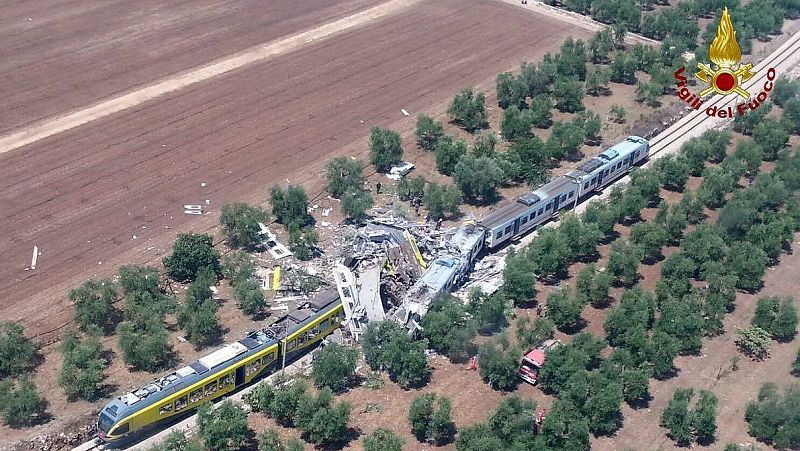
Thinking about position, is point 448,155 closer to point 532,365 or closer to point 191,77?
point 532,365

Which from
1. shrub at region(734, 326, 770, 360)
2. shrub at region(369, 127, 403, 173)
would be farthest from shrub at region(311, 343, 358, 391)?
shrub at region(369, 127, 403, 173)

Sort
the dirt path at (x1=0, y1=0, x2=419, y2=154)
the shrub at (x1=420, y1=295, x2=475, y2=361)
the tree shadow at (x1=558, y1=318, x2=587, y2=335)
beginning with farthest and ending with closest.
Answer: the dirt path at (x1=0, y1=0, x2=419, y2=154)
the tree shadow at (x1=558, y1=318, x2=587, y2=335)
the shrub at (x1=420, y1=295, x2=475, y2=361)

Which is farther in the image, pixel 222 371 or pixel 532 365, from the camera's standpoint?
pixel 532 365

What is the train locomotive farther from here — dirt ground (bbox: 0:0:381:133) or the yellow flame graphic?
dirt ground (bbox: 0:0:381:133)

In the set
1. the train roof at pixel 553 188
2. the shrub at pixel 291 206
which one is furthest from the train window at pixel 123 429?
the train roof at pixel 553 188

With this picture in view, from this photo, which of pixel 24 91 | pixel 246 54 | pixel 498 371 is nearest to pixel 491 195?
pixel 498 371

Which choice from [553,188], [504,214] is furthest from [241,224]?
[553,188]

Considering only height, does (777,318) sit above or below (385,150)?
below
